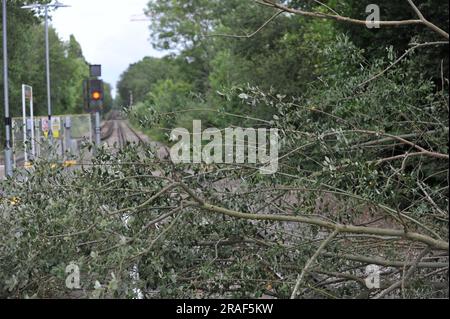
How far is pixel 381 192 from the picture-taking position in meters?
3.96

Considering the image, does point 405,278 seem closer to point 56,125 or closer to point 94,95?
point 94,95

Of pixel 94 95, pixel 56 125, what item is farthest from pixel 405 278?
pixel 56 125

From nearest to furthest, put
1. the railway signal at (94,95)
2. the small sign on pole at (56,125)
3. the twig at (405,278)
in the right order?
the twig at (405,278) → the railway signal at (94,95) → the small sign on pole at (56,125)

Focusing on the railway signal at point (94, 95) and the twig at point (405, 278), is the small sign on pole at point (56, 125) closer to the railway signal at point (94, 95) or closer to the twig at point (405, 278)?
the railway signal at point (94, 95)

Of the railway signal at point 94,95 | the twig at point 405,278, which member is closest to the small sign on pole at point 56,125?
the railway signal at point 94,95

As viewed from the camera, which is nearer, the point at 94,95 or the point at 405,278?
the point at 405,278

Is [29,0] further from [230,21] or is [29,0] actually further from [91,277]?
[91,277]

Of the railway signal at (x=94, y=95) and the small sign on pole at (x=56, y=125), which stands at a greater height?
the railway signal at (x=94, y=95)

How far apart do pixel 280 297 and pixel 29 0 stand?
1986 centimetres

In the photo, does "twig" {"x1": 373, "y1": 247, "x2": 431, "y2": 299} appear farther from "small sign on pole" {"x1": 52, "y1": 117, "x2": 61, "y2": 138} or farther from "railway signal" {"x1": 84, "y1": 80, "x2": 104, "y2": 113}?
"small sign on pole" {"x1": 52, "y1": 117, "x2": 61, "y2": 138}

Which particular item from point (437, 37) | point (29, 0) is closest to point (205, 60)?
point (29, 0)

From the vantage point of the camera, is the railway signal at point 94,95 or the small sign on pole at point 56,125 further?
the small sign on pole at point 56,125

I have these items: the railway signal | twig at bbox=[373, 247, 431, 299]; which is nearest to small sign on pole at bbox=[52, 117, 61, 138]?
the railway signal

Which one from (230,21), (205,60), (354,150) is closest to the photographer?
(354,150)
